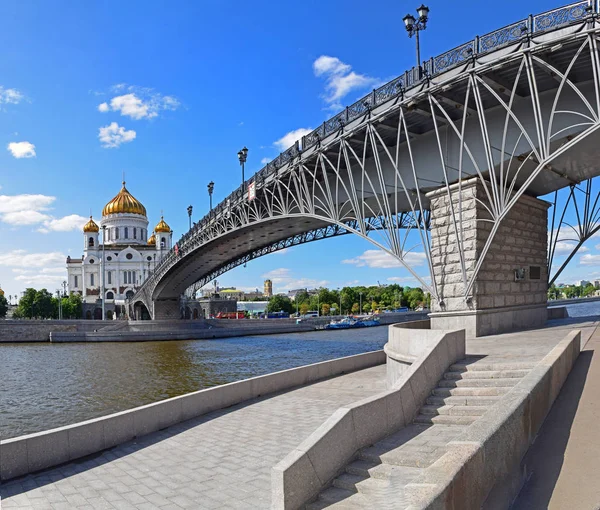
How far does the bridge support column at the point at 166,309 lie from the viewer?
6066 centimetres

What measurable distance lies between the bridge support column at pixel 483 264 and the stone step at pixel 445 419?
7.51m

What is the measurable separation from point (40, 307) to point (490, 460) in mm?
83341

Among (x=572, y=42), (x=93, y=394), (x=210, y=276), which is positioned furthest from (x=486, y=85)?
(x=210, y=276)

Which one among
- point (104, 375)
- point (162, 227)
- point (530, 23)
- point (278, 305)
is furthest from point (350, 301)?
point (530, 23)

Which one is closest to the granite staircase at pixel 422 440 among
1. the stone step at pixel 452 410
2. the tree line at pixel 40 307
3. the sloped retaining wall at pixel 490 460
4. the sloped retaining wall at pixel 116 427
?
the stone step at pixel 452 410

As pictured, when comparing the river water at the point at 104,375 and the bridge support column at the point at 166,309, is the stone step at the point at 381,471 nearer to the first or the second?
the river water at the point at 104,375

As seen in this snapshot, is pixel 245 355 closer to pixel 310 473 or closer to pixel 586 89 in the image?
pixel 586 89

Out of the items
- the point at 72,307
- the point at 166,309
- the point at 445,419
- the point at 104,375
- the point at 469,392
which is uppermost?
the point at 72,307

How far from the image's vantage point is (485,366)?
8.89m

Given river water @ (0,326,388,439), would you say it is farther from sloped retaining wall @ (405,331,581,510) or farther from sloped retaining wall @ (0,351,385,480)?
sloped retaining wall @ (405,331,581,510)

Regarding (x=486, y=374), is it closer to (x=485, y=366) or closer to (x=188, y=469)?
(x=485, y=366)

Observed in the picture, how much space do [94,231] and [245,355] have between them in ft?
246

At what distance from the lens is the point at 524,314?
17156mm

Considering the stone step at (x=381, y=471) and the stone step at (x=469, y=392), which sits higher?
the stone step at (x=469, y=392)
